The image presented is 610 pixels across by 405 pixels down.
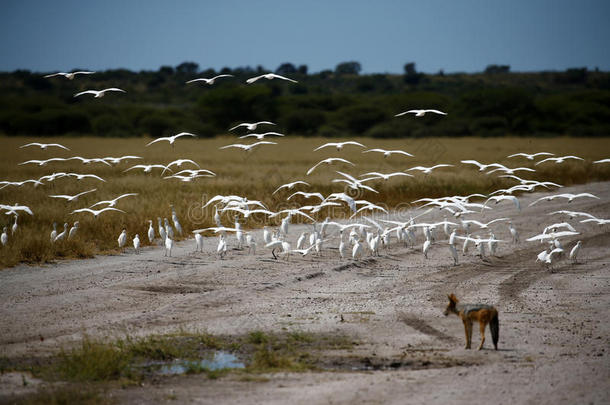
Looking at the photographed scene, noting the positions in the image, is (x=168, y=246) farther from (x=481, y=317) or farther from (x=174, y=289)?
(x=481, y=317)

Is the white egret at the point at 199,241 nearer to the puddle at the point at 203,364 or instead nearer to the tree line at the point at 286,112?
the puddle at the point at 203,364

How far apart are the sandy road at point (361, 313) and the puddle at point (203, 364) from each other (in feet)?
1.16

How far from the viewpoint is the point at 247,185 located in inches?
1217

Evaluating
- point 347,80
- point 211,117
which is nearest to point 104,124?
point 211,117

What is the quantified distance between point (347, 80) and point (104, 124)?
9709 cm

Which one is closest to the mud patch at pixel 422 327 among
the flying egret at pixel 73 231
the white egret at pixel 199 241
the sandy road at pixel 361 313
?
the sandy road at pixel 361 313

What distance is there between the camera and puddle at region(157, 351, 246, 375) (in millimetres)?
9391

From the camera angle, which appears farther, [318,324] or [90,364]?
[318,324]

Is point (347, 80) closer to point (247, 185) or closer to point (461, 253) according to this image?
point (247, 185)

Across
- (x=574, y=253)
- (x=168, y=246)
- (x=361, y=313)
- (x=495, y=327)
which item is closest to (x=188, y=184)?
(x=168, y=246)

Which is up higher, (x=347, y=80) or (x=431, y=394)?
(x=347, y=80)

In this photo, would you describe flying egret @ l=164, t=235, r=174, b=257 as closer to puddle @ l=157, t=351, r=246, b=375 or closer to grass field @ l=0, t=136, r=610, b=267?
grass field @ l=0, t=136, r=610, b=267

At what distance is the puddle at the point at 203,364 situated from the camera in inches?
370

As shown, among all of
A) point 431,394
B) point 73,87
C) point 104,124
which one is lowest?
point 431,394
